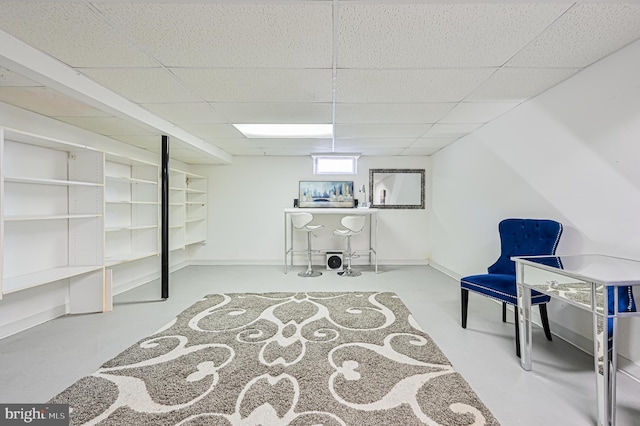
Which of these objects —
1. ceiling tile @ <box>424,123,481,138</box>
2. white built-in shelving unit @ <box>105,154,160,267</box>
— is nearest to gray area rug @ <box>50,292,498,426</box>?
white built-in shelving unit @ <box>105,154,160,267</box>

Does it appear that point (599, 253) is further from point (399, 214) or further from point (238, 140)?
point (238, 140)

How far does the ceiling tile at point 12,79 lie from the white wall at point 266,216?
339 centimetres

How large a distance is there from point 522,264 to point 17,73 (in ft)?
12.3

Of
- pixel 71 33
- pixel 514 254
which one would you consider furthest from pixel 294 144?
pixel 514 254

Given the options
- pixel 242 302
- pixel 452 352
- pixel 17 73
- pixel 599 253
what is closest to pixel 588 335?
pixel 599 253

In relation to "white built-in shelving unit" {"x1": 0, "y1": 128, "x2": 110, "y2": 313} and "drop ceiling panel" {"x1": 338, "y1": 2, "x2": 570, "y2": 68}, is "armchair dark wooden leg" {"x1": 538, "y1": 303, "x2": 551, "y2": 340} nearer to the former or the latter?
"drop ceiling panel" {"x1": 338, "y1": 2, "x2": 570, "y2": 68}

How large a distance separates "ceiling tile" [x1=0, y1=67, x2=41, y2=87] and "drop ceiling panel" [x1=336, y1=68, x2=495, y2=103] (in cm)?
227

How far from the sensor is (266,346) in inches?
82.7

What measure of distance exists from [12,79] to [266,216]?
3.80m

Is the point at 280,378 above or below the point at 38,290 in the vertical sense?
below

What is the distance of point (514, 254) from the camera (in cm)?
257

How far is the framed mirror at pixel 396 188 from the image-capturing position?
530 centimetres

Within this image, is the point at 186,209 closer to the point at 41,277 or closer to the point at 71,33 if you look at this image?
the point at 41,277

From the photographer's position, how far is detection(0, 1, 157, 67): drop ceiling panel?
4.59ft
